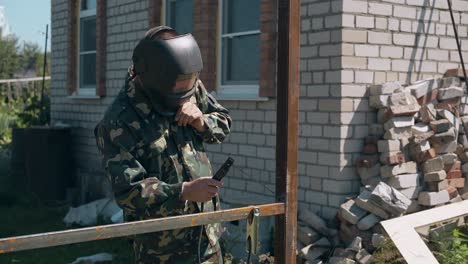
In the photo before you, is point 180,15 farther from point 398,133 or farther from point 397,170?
point 397,170

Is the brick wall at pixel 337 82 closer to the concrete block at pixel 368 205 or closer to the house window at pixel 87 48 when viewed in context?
the concrete block at pixel 368 205

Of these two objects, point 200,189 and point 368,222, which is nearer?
point 200,189

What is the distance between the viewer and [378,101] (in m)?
5.36

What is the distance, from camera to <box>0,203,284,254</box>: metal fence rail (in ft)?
6.29

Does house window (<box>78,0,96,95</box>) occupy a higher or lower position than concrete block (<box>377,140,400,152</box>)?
higher

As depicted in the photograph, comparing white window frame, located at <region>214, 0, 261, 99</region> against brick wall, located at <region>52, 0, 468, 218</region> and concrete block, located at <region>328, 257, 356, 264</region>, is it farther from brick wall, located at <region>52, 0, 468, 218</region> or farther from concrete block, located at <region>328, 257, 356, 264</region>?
concrete block, located at <region>328, 257, 356, 264</region>

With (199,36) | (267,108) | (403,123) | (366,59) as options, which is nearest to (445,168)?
(403,123)

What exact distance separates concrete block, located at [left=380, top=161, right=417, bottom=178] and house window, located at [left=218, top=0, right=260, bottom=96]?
1509mm

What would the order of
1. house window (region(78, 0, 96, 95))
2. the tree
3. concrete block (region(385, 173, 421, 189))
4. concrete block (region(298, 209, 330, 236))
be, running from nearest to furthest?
concrete block (region(385, 173, 421, 189)) → concrete block (region(298, 209, 330, 236)) → house window (region(78, 0, 96, 95)) → the tree

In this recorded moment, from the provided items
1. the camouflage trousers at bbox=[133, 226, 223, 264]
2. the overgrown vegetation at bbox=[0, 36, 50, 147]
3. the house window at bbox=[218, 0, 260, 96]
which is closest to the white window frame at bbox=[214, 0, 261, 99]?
the house window at bbox=[218, 0, 260, 96]

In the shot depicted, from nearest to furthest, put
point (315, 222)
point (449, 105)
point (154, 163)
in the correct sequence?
point (154, 163) < point (315, 222) < point (449, 105)

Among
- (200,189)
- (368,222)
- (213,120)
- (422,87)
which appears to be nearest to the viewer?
(200,189)

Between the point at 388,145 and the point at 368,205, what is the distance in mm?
502

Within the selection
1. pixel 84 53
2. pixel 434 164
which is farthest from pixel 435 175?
pixel 84 53
